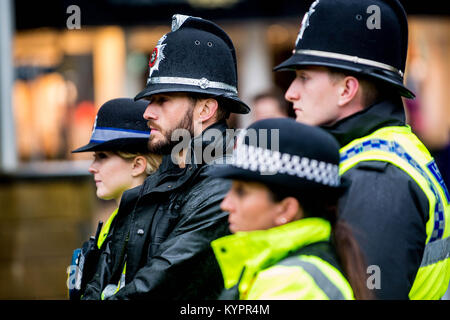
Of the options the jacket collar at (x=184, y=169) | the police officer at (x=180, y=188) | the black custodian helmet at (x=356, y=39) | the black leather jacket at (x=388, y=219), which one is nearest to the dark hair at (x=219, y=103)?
the police officer at (x=180, y=188)

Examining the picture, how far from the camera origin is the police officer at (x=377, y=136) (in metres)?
2.19

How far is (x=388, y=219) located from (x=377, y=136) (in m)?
0.37

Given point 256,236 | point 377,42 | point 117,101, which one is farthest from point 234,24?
point 256,236

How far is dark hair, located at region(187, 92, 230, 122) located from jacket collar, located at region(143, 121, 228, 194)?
0.44 ft

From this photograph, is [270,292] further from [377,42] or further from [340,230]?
[377,42]

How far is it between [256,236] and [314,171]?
0.94ft

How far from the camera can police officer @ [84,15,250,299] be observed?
271 centimetres

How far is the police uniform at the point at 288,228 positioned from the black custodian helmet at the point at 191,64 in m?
0.99

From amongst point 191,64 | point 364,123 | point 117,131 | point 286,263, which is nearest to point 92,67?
point 117,131

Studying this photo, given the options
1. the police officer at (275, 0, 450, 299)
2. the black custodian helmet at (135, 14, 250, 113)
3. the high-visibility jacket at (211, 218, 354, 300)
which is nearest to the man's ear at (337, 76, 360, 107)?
the police officer at (275, 0, 450, 299)

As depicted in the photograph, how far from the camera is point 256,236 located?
6.79 feet

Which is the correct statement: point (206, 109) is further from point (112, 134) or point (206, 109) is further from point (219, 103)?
point (112, 134)

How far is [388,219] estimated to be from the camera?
2.19 meters

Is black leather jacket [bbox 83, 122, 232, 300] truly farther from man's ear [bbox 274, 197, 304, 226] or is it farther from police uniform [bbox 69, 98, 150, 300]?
man's ear [bbox 274, 197, 304, 226]
